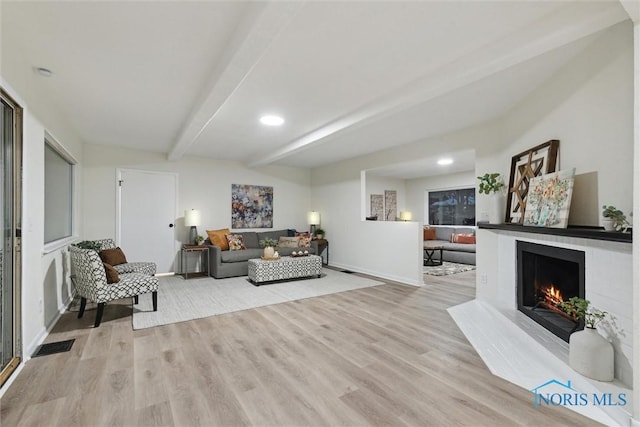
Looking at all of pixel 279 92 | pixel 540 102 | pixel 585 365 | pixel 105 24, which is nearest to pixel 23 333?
pixel 105 24

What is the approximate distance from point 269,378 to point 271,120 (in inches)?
114

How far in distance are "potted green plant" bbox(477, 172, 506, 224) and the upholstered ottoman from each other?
9.78ft

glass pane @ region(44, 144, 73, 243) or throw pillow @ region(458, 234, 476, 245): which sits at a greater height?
glass pane @ region(44, 144, 73, 243)

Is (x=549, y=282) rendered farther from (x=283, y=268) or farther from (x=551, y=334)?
(x=283, y=268)

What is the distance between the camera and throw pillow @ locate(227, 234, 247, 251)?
5727 millimetres

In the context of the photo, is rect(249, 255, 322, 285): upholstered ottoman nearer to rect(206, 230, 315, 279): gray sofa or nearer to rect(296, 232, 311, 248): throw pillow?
rect(206, 230, 315, 279): gray sofa

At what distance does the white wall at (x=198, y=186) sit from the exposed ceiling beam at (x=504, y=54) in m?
3.96

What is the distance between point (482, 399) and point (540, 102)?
106 inches

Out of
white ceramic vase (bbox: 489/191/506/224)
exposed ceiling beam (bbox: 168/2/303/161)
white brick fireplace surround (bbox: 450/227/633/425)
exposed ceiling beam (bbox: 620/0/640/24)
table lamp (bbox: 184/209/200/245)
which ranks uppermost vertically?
exposed ceiling beam (bbox: 168/2/303/161)

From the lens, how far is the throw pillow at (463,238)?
23.8 feet

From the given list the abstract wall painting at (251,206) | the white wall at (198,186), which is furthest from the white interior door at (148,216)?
the abstract wall painting at (251,206)

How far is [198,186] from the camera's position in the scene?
6.07 meters

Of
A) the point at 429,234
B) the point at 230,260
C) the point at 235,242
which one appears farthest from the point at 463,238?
the point at 230,260

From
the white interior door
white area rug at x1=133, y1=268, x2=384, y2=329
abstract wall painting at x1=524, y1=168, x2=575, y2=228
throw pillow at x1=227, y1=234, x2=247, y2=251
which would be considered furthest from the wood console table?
abstract wall painting at x1=524, y1=168, x2=575, y2=228
